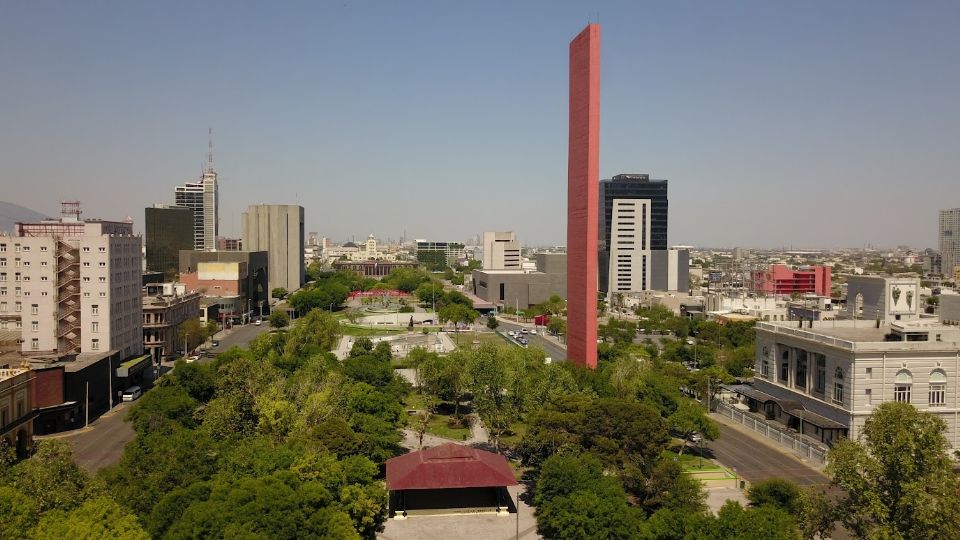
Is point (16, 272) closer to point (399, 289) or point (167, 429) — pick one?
point (167, 429)

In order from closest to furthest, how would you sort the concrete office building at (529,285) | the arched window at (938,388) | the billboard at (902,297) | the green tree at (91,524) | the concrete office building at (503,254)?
1. the green tree at (91,524)
2. the arched window at (938,388)
3. the billboard at (902,297)
4. the concrete office building at (529,285)
5. the concrete office building at (503,254)

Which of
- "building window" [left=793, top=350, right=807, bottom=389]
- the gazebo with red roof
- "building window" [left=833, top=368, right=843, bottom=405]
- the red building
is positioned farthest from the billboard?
the red building

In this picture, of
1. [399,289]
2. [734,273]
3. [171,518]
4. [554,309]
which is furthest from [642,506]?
[734,273]

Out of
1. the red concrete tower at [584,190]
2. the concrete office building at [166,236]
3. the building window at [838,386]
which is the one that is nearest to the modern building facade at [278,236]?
the concrete office building at [166,236]

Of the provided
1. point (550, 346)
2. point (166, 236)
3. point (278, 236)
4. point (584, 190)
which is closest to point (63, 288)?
point (584, 190)

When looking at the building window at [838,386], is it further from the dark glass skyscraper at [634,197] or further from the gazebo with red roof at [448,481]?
the dark glass skyscraper at [634,197]

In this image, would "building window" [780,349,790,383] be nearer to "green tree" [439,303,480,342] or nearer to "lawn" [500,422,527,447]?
"lawn" [500,422,527,447]
